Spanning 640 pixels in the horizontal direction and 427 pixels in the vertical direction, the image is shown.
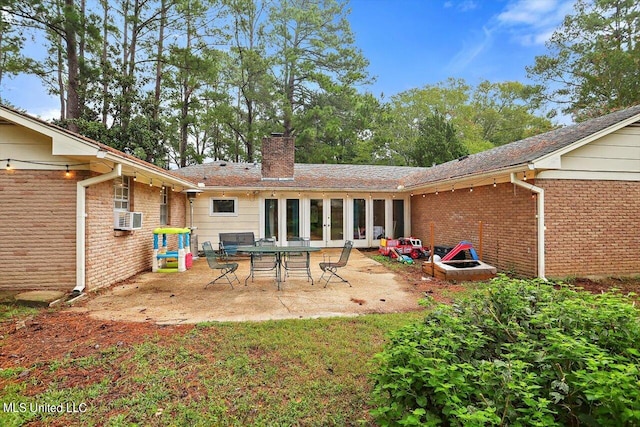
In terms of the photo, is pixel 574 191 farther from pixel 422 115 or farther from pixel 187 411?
pixel 422 115

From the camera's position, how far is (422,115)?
26.2m

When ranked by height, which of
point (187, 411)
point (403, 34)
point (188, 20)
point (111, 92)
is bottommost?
point (187, 411)

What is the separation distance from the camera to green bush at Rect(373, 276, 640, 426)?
5.01 feet

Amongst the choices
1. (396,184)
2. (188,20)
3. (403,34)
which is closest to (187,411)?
(396,184)

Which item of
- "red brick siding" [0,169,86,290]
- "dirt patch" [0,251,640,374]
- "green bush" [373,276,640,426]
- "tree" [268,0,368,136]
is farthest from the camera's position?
"tree" [268,0,368,136]

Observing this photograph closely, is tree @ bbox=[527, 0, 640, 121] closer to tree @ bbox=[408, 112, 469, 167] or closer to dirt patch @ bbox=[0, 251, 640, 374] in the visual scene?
tree @ bbox=[408, 112, 469, 167]

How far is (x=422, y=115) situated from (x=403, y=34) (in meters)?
10.4

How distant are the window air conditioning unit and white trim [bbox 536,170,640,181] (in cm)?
945

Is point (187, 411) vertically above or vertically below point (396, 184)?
below

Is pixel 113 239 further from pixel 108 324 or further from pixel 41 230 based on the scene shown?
pixel 108 324

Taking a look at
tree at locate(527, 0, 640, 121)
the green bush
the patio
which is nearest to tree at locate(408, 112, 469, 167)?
tree at locate(527, 0, 640, 121)

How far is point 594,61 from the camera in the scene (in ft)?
54.7

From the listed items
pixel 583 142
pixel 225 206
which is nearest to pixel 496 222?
pixel 583 142

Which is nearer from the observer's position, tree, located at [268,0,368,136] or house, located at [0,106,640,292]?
house, located at [0,106,640,292]
